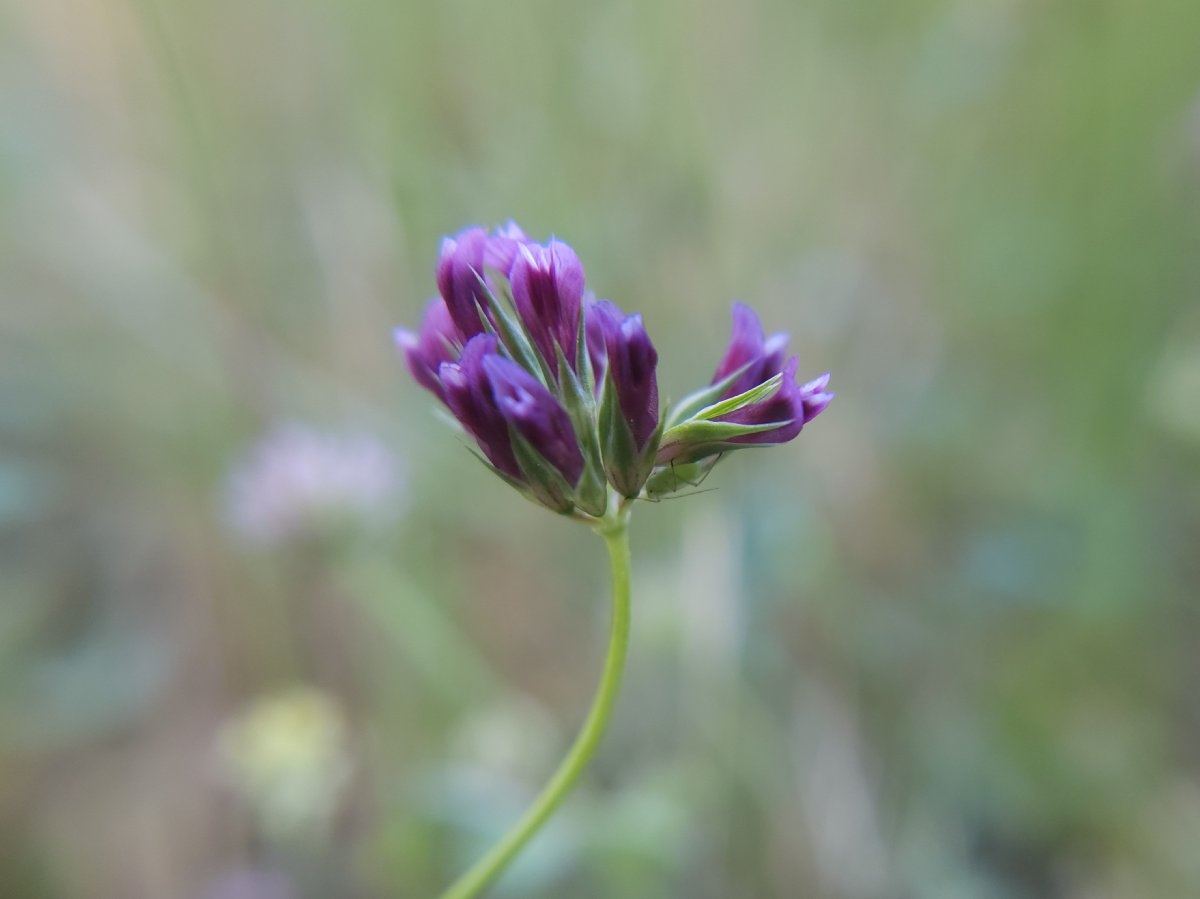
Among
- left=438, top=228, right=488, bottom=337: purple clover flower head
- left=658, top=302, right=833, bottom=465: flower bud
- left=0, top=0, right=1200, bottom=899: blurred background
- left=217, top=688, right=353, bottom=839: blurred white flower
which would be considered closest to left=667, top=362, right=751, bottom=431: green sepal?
left=658, top=302, right=833, bottom=465: flower bud

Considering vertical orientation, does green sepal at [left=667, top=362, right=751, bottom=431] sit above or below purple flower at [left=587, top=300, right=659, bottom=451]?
above

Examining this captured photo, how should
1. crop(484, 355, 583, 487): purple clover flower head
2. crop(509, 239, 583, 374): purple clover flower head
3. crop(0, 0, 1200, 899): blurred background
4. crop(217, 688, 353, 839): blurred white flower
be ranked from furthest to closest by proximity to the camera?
crop(0, 0, 1200, 899): blurred background
crop(217, 688, 353, 839): blurred white flower
crop(509, 239, 583, 374): purple clover flower head
crop(484, 355, 583, 487): purple clover flower head

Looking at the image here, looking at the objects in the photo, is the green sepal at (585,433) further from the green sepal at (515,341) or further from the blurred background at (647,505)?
the blurred background at (647,505)

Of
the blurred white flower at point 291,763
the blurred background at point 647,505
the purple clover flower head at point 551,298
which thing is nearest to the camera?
the purple clover flower head at point 551,298

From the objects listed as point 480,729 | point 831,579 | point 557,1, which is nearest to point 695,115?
point 557,1

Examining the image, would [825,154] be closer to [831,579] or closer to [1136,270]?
[1136,270]

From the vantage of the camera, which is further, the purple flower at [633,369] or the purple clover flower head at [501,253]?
the purple clover flower head at [501,253]

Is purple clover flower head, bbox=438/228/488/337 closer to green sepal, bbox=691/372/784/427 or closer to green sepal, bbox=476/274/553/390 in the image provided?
green sepal, bbox=476/274/553/390

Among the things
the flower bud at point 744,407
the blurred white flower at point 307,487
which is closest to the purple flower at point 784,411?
the flower bud at point 744,407

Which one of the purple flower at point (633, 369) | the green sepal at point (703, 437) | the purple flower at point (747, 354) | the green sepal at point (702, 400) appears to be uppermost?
the purple flower at point (747, 354)
